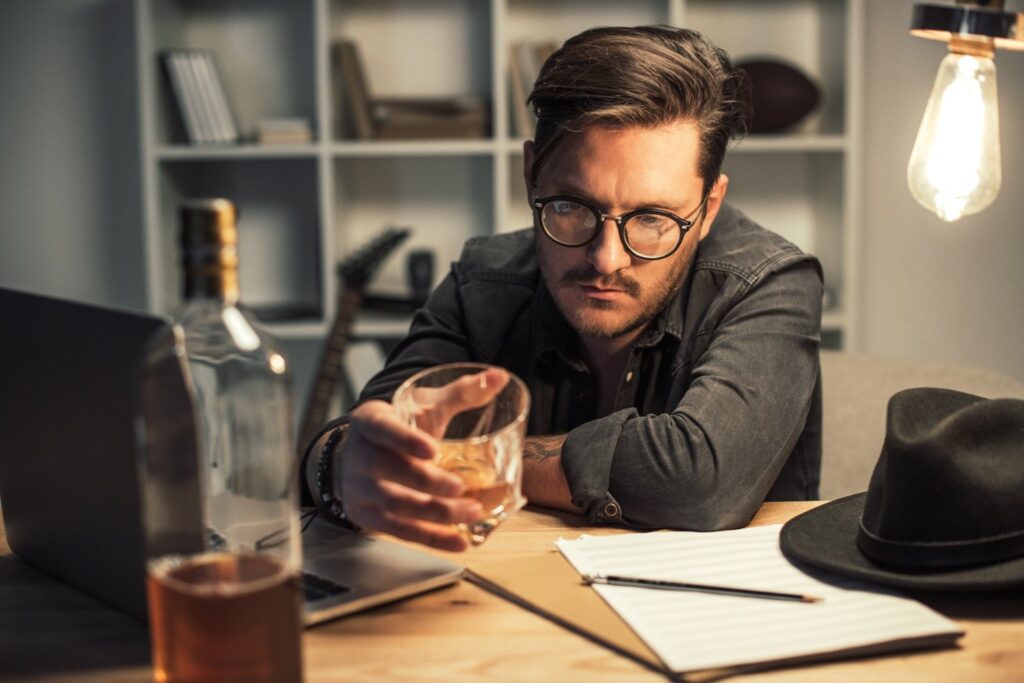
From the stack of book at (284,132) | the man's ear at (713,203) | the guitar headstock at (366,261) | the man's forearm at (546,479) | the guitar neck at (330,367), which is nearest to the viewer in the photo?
the man's forearm at (546,479)

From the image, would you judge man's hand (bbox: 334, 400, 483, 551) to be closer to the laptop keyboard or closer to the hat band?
the laptop keyboard

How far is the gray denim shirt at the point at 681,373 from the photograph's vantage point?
1.21m

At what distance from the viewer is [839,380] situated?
174 cm

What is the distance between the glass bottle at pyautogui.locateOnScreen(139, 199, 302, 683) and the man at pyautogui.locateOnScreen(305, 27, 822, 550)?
0.85 ft

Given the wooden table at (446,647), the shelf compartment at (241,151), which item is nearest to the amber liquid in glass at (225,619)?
the wooden table at (446,647)

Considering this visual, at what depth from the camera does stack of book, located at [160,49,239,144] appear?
3092mm

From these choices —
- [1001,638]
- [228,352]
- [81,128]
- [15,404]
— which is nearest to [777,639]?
[1001,638]

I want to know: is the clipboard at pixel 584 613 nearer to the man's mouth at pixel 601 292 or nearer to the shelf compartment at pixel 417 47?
the man's mouth at pixel 601 292

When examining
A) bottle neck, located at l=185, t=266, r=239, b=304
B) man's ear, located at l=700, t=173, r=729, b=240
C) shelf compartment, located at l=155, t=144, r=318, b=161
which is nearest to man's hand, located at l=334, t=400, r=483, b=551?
bottle neck, located at l=185, t=266, r=239, b=304

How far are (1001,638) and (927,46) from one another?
103 inches

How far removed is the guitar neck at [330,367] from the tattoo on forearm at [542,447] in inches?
64.0

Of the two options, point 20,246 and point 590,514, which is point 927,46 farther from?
point 20,246

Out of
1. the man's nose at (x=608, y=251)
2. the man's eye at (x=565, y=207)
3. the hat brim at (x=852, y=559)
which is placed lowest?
the hat brim at (x=852, y=559)

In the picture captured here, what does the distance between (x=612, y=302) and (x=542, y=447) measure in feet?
1.00
